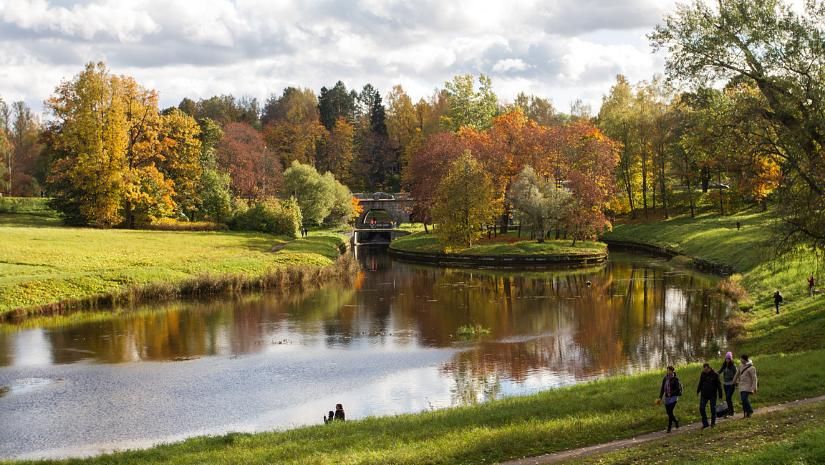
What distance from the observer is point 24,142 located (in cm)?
14475

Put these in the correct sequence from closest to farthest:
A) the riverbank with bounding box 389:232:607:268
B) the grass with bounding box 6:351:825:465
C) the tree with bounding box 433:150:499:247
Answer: the grass with bounding box 6:351:825:465 → the riverbank with bounding box 389:232:607:268 → the tree with bounding box 433:150:499:247

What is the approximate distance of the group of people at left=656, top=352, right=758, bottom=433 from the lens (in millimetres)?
Result: 19281

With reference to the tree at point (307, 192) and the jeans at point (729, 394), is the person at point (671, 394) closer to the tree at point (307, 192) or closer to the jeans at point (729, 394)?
the jeans at point (729, 394)

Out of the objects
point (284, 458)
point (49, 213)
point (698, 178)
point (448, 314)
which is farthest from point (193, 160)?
point (284, 458)

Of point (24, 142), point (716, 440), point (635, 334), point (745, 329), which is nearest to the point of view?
point (716, 440)

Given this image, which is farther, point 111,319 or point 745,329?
point 111,319

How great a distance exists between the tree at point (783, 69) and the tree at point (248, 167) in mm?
81183

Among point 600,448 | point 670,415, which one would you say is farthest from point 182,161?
point 600,448

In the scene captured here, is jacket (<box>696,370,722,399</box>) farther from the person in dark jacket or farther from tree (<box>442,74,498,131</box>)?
tree (<box>442,74,498,131</box>)

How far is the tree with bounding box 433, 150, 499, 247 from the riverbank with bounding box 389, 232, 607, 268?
1.83 metres

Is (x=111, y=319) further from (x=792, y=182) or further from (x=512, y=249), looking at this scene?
(x=512, y=249)

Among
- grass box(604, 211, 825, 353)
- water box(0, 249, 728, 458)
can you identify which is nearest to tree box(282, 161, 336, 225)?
grass box(604, 211, 825, 353)

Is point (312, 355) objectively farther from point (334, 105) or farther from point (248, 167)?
point (334, 105)

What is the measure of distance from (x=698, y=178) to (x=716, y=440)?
276 feet
